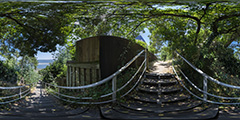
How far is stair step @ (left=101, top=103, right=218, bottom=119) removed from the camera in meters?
1.64

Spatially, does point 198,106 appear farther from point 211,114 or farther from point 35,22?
point 35,22

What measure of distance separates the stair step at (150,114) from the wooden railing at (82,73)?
1.49ft

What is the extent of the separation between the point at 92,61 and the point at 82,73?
0.19m

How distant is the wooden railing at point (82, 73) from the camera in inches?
64.9

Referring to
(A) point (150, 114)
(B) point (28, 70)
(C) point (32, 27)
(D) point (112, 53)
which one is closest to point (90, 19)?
(D) point (112, 53)

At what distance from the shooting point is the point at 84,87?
5.62ft

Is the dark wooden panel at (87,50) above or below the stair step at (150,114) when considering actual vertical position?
above

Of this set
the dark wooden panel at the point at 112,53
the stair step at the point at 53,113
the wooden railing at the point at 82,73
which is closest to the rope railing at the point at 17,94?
the stair step at the point at 53,113

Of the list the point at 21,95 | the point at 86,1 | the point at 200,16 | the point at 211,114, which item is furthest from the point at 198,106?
the point at 21,95

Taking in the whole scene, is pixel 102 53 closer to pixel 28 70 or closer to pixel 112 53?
pixel 112 53

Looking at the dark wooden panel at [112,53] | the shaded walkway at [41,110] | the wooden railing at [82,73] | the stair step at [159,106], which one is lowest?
the stair step at [159,106]

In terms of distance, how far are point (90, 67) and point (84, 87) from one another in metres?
0.28

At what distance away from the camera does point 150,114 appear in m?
1.71

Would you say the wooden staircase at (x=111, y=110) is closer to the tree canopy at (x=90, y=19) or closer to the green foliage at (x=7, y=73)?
the green foliage at (x=7, y=73)
